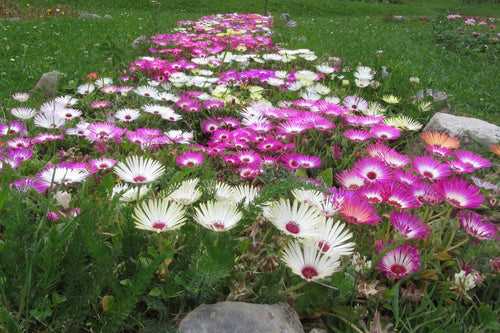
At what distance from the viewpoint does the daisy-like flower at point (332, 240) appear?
3.96 ft

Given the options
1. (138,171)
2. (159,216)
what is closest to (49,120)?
(138,171)

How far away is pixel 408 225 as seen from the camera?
1.42 m

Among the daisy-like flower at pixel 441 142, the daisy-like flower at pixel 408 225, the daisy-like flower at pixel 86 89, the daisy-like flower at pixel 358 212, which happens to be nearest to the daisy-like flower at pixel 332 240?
the daisy-like flower at pixel 358 212

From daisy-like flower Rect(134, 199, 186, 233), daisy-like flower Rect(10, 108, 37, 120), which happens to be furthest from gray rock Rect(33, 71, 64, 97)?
daisy-like flower Rect(134, 199, 186, 233)

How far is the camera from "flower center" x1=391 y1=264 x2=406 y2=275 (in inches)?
51.9

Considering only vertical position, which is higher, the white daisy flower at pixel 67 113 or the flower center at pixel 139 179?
the flower center at pixel 139 179

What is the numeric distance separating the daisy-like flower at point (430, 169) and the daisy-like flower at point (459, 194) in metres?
0.14

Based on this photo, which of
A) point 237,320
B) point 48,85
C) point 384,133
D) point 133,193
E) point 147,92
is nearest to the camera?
point 237,320

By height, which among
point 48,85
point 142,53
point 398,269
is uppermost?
point 398,269

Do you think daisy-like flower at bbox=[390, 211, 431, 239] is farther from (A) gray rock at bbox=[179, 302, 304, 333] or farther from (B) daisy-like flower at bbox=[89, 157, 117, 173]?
(B) daisy-like flower at bbox=[89, 157, 117, 173]

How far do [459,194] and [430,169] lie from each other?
0.80 ft

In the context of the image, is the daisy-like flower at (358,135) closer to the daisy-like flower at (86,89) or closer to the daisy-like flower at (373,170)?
the daisy-like flower at (373,170)

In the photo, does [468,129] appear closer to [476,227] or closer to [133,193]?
[476,227]

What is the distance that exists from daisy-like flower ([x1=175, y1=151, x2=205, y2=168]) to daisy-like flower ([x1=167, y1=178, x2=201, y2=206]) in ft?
1.76
